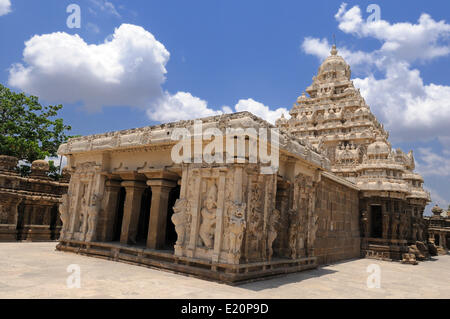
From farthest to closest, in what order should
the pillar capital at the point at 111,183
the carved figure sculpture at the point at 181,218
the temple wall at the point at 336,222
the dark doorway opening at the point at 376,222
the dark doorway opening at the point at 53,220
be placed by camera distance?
the dark doorway opening at the point at 376,222
the dark doorway opening at the point at 53,220
the temple wall at the point at 336,222
the pillar capital at the point at 111,183
the carved figure sculpture at the point at 181,218

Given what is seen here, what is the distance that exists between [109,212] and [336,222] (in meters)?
10.0

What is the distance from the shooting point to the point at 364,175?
63.0ft

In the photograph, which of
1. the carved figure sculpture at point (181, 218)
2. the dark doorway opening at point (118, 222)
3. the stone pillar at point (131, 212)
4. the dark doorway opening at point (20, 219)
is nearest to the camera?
the carved figure sculpture at point (181, 218)

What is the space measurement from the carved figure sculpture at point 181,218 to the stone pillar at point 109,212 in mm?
4208

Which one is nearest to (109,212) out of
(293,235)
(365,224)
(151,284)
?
(151,284)

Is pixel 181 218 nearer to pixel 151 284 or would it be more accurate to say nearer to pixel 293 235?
pixel 151 284

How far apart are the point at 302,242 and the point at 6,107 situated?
2527 cm

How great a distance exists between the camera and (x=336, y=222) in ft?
50.1

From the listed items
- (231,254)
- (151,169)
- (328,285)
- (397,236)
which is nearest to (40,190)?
(151,169)

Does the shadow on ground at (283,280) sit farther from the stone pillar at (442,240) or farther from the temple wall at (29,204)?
the stone pillar at (442,240)

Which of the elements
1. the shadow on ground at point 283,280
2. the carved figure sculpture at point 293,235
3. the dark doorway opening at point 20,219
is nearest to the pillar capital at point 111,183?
the carved figure sculpture at point 293,235

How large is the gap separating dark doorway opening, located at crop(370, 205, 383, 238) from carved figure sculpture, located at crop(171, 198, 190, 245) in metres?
15.0

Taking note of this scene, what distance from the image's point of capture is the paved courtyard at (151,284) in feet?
21.1

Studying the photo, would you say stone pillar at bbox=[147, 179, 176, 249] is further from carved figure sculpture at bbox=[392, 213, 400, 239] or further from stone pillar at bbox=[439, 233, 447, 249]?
stone pillar at bbox=[439, 233, 447, 249]
